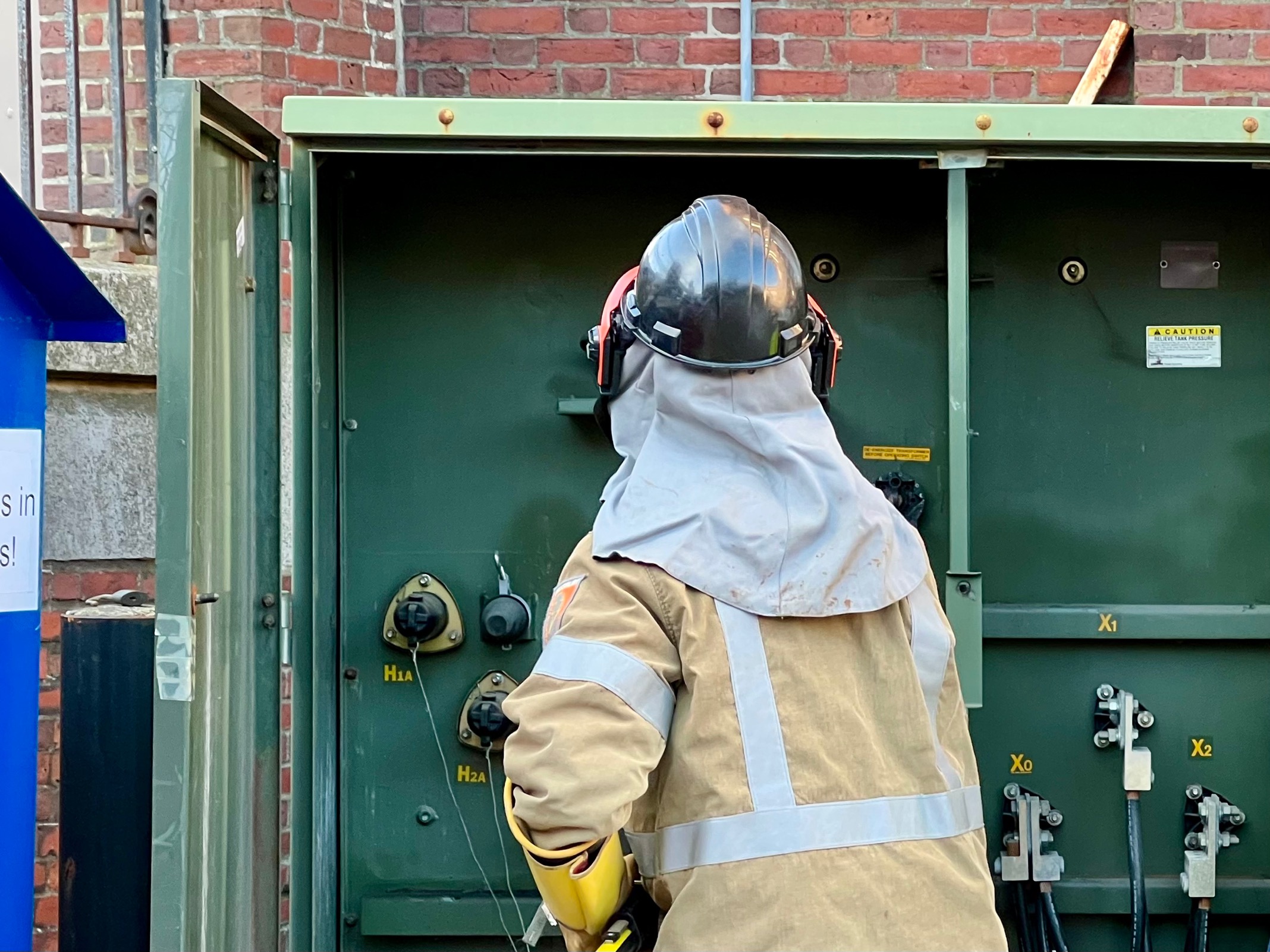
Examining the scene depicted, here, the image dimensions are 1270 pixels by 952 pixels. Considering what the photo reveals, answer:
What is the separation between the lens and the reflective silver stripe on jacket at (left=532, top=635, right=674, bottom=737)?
1.65m

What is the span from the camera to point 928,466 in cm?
303

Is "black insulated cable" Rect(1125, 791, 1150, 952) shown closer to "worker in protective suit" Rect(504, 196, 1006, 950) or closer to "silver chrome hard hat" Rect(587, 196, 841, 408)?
"worker in protective suit" Rect(504, 196, 1006, 950)

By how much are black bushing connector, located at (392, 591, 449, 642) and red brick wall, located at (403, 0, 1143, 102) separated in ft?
5.28

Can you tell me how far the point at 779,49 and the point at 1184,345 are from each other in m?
1.50

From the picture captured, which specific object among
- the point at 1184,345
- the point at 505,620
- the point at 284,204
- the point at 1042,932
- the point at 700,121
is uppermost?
the point at 700,121

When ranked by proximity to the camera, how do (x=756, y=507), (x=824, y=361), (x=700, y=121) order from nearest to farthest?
(x=756, y=507)
(x=824, y=361)
(x=700, y=121)

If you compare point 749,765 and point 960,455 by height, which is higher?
point 960,455

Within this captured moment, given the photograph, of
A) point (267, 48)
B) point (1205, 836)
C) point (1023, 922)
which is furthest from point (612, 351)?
point (267, 48)

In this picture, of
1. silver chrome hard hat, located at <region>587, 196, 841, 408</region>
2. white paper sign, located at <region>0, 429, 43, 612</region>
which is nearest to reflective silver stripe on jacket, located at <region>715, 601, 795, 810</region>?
silver chrome hard hat, located at <region>587, 196, 841, 408</region>

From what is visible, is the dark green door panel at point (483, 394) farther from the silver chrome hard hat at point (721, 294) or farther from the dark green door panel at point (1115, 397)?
the silver chrome hard hat at point (721, 294)

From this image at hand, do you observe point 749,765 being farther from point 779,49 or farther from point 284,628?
point 779,49

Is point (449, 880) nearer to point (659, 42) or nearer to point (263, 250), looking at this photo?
point (263, 250)

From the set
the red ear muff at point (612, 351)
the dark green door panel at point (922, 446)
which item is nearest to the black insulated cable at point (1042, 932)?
the dark green door panel at point (922, 446)

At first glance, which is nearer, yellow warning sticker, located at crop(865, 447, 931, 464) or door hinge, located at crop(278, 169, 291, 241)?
door hinge, located at crop(278, 169, 291, 241)
